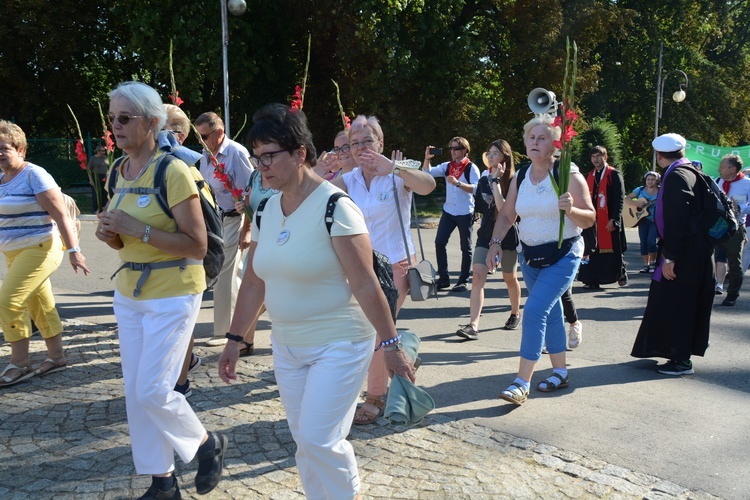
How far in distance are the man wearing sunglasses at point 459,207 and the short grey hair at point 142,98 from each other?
646cm

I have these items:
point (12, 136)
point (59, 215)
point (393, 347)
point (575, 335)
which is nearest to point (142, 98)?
point (393, 347)

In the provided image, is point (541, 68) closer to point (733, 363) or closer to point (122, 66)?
point (122, 66)

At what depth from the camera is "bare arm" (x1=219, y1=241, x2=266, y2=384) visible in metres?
3.31

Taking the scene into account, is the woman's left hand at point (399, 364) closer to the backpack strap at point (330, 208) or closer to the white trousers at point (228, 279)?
the backpack strap at point (330, 208)

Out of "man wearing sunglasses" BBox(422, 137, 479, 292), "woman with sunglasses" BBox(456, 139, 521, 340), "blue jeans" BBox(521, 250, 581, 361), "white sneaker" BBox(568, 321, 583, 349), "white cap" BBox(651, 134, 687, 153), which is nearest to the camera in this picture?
"blue jeans" BBox(521, 250, 581, 361)

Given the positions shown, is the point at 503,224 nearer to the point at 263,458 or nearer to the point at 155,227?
the point at 263,458

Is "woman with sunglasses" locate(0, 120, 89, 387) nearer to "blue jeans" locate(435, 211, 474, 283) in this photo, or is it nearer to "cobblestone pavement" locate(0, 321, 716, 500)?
"cobblestone pavement" locate(0, 321, 716, 500)

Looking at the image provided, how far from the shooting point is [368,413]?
4.66 metres

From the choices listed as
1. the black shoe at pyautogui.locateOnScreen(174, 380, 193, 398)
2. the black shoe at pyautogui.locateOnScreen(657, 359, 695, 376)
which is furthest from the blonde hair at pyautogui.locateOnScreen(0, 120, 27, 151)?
the black shoe at pyautogui.locateOnScreen(657, 359, 695, 376)

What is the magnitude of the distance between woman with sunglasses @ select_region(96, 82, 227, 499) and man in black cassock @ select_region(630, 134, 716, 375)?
3914 mm

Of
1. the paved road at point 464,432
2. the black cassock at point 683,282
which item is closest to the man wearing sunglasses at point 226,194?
the paved road at point 464,432

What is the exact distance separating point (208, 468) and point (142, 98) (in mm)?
1844

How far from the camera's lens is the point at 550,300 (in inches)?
199

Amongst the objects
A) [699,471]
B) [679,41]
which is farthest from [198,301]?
[679,41]
